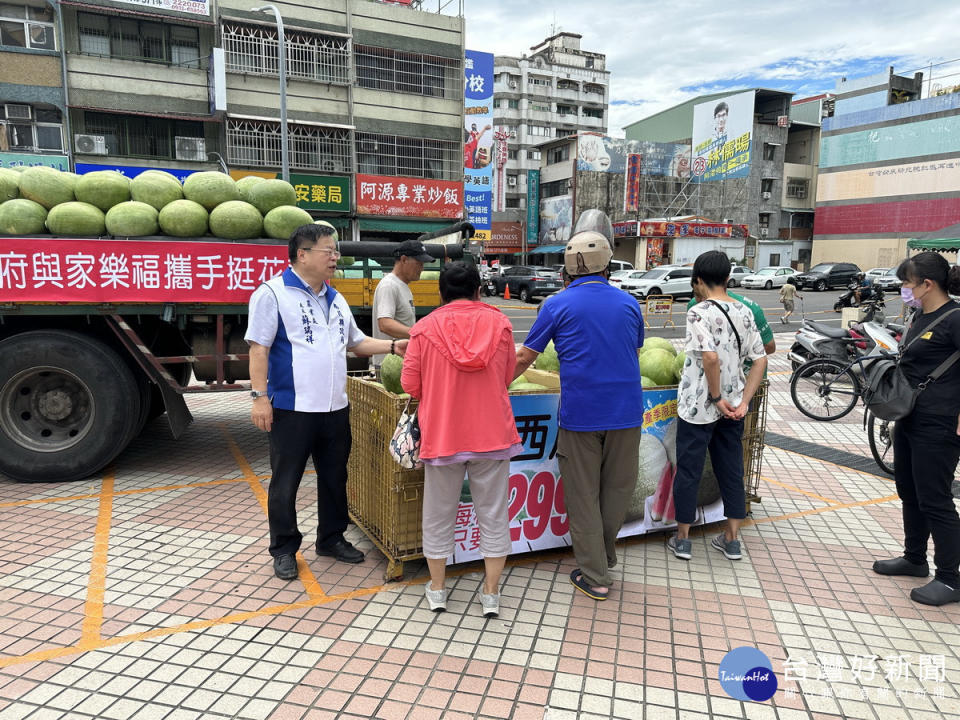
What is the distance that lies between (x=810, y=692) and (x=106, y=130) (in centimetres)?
2421

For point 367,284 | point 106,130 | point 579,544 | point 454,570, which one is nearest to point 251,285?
point 367,284

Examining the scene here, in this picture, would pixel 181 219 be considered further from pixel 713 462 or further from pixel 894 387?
pixel 894 387

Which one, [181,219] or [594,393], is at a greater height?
[181,219]

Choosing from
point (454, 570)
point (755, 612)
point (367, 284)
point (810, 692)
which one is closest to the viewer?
point (810, 692)

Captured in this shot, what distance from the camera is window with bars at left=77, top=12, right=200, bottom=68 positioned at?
1991 cm

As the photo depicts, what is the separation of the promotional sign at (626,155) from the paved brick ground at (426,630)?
43.0 metres

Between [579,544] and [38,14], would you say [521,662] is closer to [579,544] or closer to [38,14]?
[579,544]

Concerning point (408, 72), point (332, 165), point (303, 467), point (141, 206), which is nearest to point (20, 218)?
point (141, 206)

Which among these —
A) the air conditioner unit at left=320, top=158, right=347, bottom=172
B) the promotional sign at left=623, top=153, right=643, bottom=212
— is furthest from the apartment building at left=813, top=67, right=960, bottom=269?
the air conditioner unit at left=320, top=158, right=347, bottom=172

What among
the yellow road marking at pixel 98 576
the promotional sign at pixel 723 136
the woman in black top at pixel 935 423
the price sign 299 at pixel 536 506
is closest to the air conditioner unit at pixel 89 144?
the yellow road marking at pixel 98 576

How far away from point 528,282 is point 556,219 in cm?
2151

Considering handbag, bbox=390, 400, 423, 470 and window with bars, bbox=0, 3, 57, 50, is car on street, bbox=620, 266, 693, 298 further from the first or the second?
handbag, bbox=390, 400, 423, 470

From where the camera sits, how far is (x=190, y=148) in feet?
68.5

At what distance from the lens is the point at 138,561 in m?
3.71
